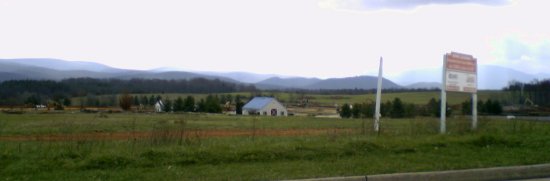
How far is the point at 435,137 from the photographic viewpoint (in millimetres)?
14391

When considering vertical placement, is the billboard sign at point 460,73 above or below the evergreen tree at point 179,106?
above

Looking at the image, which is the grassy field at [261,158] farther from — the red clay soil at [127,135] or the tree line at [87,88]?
the tree line at [87,88]

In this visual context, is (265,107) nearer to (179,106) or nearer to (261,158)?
(179,106)

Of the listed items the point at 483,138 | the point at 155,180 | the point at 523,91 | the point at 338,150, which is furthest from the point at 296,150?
the point at 523,91

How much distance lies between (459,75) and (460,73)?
84mm

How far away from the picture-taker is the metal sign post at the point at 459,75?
17906 millimetres

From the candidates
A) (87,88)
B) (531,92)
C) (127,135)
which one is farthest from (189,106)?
(127,135)

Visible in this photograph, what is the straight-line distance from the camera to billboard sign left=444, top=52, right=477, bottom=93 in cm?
1805

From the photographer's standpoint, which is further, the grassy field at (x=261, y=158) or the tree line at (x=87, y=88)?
the tree line at (x=87, y=88)

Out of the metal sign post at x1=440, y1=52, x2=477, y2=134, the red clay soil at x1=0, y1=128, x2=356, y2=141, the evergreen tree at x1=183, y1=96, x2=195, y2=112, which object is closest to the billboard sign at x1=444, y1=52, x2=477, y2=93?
the metal sign post at x1=440, y1=52, x2=477, y2=134

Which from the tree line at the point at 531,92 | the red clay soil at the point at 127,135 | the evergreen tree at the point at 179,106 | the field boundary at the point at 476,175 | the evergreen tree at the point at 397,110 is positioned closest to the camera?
the field boundary at the point at 476,175

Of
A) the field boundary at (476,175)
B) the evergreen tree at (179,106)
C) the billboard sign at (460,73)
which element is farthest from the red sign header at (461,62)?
the evergreen tree at (179,106)

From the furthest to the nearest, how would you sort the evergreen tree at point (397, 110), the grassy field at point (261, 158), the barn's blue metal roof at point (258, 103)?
the barn's blue metal roof at point (258, 103) < the evergreen tree at point (397, 110) < the grassy field at point (261, 158)

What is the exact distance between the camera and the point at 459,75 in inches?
728
